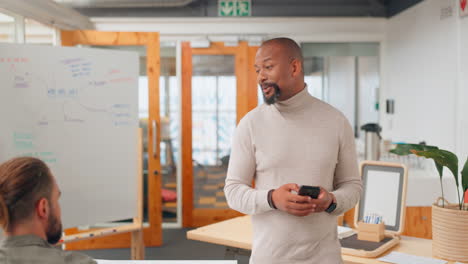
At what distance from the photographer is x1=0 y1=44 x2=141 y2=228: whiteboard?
319 centimetres

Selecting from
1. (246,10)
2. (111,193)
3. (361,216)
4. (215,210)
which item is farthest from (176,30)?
(361,216)

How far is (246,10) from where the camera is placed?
5.55m

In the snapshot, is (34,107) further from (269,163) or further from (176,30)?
(176,30)

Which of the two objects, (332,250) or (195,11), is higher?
(195,11)

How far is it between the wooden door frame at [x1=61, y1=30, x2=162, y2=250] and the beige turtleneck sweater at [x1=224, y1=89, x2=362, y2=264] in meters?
3.24

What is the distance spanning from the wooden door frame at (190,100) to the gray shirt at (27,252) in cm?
436

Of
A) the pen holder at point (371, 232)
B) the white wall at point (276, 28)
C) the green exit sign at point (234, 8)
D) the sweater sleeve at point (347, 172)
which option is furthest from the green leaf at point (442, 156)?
the green exit sign at point (234, 8)

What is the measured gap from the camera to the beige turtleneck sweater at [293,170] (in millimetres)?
1610

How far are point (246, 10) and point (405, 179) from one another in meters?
3.64

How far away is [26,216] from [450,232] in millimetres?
1666

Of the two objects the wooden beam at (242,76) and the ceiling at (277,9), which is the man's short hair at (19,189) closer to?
the wooden beam at (242,76)

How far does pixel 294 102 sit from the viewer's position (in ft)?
5.45

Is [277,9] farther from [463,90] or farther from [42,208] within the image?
[42,208]

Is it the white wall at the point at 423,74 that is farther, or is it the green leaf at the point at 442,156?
the white wall at the point at 423,74
